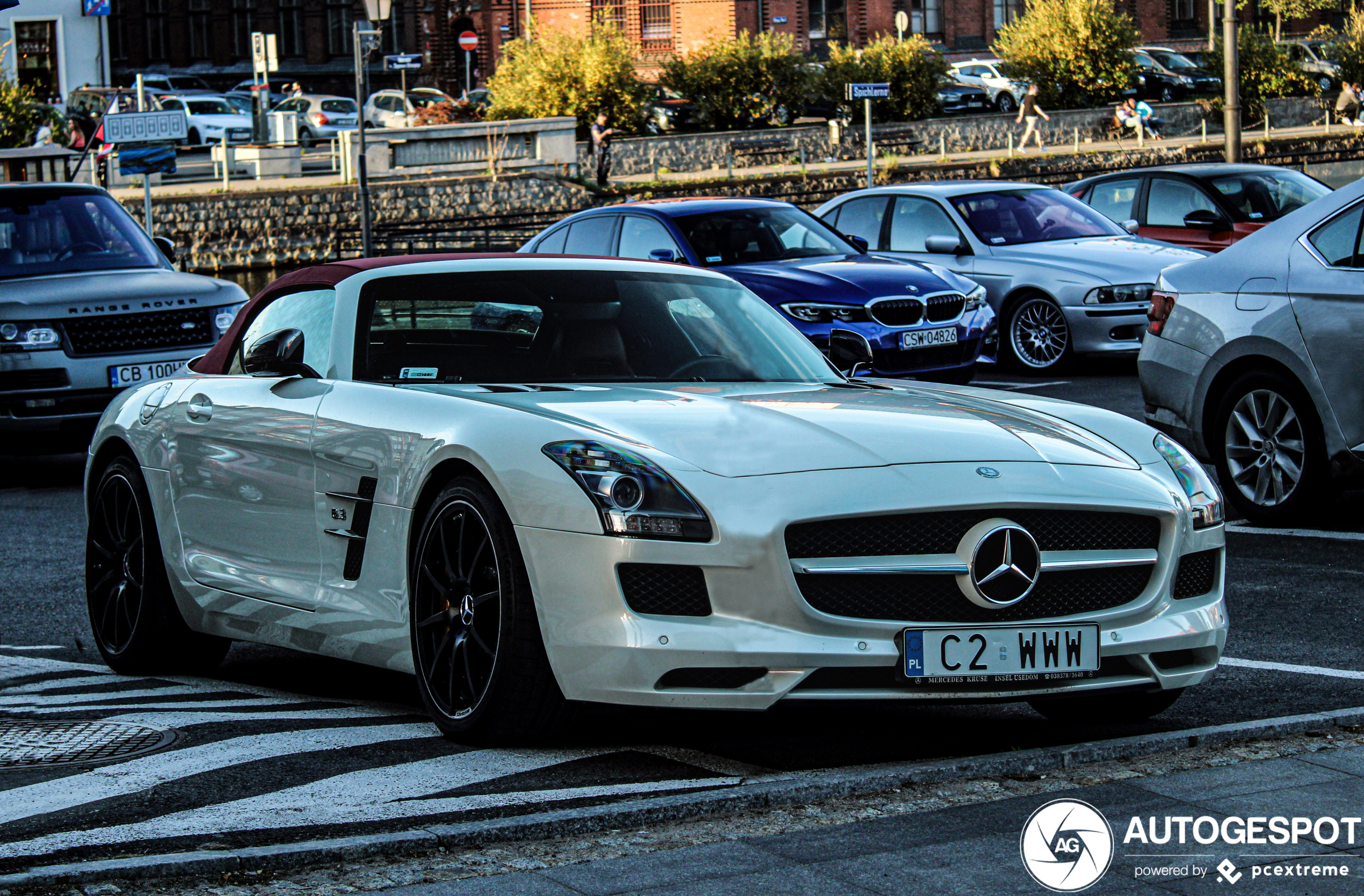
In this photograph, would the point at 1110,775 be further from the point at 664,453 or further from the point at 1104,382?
the point at 1104,382

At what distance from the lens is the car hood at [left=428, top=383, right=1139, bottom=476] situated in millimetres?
4773

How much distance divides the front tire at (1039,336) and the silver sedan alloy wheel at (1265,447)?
741cm

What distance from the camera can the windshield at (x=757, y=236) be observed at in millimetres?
→ 15523

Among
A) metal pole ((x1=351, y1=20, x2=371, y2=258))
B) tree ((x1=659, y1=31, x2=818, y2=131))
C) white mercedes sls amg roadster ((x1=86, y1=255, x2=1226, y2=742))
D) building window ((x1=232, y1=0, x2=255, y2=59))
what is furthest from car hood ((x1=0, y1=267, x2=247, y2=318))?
building window ((x1=232, y1=0, x2=255, y2=59))

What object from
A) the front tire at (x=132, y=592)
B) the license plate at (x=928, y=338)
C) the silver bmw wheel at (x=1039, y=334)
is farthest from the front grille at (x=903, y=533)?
the silver bmw wheel at (x=1039, y=334)

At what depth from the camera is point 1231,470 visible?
9.31 metres

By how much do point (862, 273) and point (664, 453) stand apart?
413 inches

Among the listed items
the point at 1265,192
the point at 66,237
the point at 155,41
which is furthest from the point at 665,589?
the point at 155,41

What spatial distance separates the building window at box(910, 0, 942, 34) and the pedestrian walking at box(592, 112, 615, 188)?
3594cm

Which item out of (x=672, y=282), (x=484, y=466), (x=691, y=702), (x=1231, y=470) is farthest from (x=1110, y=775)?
(x=1231, y=470)

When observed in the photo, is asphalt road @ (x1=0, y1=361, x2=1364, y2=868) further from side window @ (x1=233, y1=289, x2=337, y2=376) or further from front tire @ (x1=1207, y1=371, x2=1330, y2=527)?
side window @ (x1=233, y1=289, x2=337, y2=376)

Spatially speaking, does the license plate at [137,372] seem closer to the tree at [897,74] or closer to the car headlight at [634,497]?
the car headlight at [634,497]

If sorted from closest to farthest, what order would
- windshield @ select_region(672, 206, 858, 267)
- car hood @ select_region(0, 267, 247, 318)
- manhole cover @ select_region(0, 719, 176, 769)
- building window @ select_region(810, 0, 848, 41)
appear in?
manhole cover @ select_region(0, 719, 176, 769), car hood @ select_region(0, 267, 247, 318), windshield @ select_region(672, 206, 858, 267), building window @ select_region(810, 0, 848, 41)

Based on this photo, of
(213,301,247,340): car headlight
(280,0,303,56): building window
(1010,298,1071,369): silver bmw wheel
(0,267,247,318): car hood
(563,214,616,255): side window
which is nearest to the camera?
(0,267,247,318): car hood
